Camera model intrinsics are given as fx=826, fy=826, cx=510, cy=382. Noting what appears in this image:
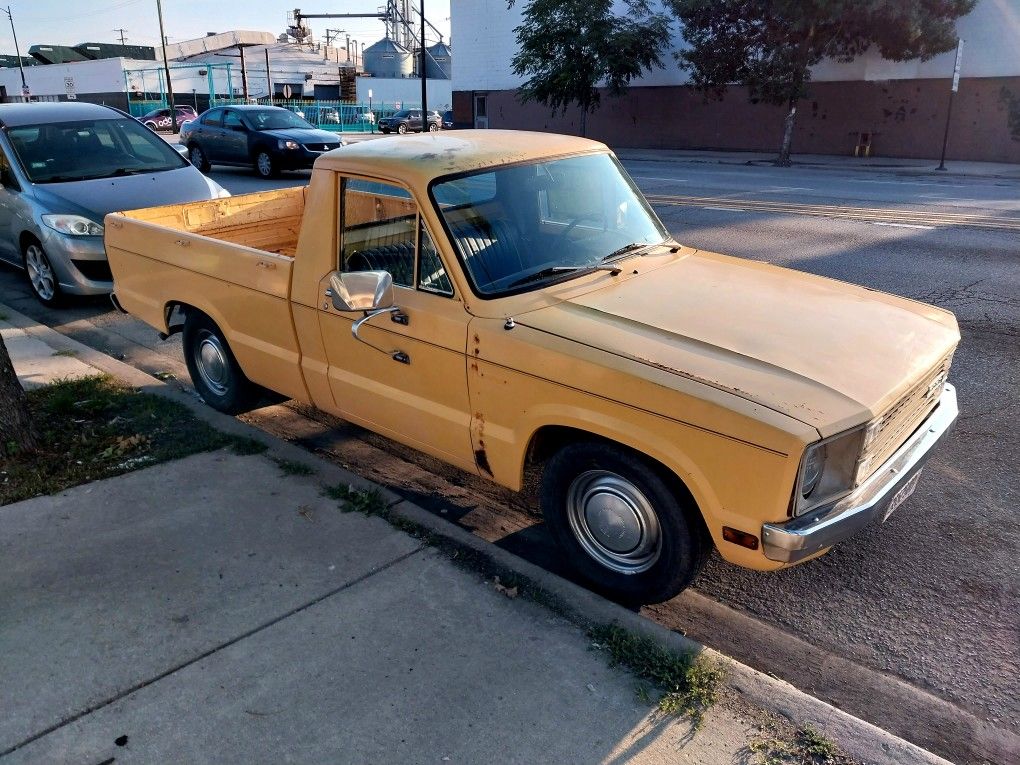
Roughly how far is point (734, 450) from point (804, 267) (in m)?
7.30

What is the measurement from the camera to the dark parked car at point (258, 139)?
18844mm

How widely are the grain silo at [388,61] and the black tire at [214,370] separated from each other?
7153cm

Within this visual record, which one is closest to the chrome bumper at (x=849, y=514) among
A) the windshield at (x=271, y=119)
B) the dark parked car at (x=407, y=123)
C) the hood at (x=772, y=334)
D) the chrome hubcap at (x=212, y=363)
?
the hood at (x=772, y=334)

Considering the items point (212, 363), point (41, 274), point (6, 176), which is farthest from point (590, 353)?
point (6, 176)

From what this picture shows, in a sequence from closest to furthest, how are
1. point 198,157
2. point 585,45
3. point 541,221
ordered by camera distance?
point 541,221 → point 198,157 → point 585,45

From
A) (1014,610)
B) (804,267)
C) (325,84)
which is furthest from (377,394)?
(325,84)

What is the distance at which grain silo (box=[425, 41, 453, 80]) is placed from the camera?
71.9 metres

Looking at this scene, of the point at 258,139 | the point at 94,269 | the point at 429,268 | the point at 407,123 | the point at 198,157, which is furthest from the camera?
the point at 407,123

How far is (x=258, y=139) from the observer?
19.1 metres

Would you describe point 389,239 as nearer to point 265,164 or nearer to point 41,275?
point 41,275

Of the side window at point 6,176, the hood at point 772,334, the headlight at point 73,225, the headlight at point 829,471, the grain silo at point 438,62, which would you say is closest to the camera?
the headlight at point 829,471

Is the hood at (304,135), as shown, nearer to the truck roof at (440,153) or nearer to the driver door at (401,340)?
the truck roof at (440,153)

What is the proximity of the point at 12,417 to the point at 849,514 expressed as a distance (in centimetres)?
438

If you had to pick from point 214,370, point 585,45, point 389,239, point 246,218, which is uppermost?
point 585,45
